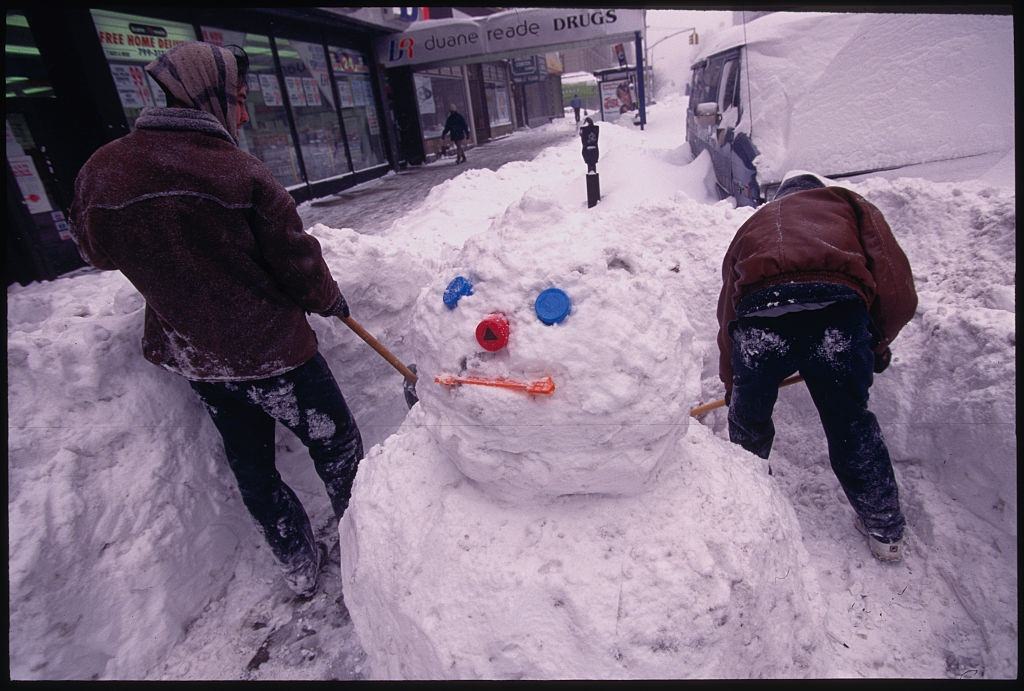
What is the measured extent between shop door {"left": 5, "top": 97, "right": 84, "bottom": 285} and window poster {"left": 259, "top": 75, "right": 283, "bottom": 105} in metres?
2.85

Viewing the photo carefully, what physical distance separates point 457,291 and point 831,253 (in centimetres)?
127

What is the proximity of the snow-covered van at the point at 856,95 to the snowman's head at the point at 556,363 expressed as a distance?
6.01ft

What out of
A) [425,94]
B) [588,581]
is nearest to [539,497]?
[588,581]

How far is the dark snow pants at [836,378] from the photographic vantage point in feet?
6.35

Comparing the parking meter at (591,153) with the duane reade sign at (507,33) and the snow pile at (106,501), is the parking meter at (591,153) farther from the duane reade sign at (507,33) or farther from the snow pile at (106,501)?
the snow pile at (106,501)

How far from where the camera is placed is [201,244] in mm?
1821

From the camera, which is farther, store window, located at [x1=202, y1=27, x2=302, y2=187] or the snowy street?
store window, located at [x1=202, y1=27, x2=302, y2=187]

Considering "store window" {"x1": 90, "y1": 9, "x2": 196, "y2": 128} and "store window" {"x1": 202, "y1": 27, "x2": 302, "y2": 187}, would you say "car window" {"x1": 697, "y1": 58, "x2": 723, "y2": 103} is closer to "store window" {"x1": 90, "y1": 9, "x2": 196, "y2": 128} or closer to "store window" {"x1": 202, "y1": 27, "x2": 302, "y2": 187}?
"store window" {"x1": 202, "y1": 27, "x2": 302, "y2": 187}

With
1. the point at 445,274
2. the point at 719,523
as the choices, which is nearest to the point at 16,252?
the point at 445,274

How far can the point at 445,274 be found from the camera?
5.18ft

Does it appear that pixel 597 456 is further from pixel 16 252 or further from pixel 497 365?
pixel 16 252

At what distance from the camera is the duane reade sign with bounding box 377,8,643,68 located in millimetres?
7434

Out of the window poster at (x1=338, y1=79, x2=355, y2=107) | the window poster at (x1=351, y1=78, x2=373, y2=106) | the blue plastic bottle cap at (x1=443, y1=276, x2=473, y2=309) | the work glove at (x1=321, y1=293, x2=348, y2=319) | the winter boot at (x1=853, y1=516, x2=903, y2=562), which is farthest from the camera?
the window poster at (x1=351, y1=78, x2=373, y2=106)

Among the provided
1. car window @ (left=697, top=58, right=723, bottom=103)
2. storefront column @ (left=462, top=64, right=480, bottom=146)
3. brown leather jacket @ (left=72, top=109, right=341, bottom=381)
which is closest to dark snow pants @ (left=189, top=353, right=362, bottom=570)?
brown leather jacket @ (left=72, top=109, right=341, bottom=381)
